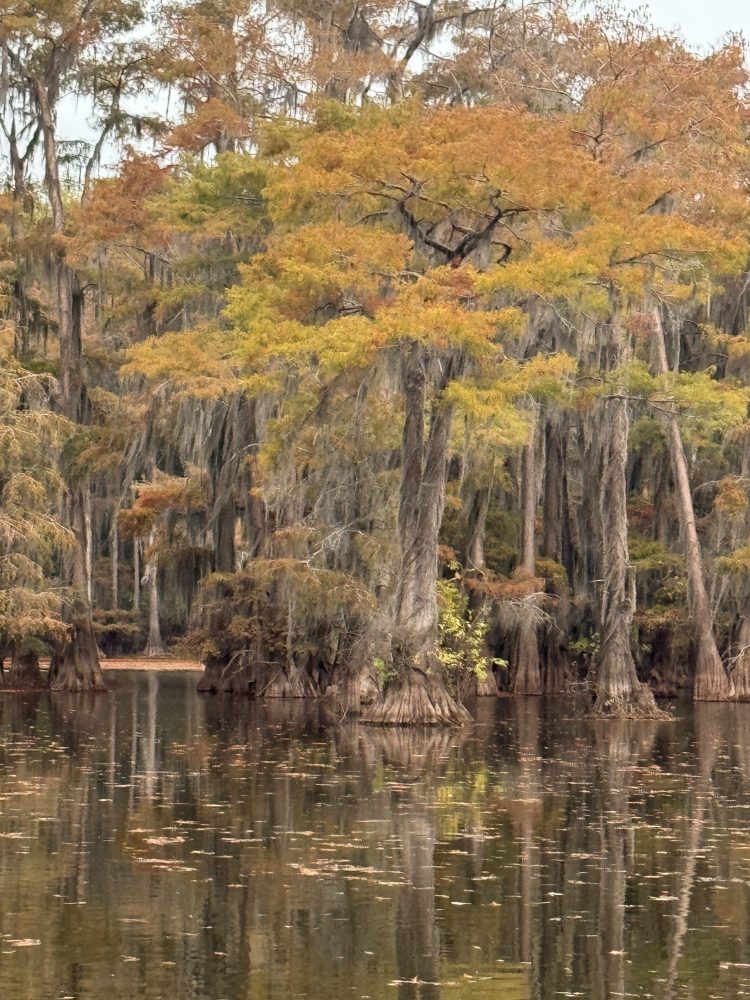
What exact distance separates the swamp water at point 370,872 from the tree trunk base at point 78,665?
1297 centimetres

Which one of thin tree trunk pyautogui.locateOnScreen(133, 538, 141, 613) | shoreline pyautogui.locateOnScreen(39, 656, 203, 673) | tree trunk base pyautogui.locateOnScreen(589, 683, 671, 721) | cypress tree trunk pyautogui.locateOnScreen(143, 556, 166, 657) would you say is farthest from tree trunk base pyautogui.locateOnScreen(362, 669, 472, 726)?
cypress tree trunk pyautogui.locateOnScreen(143, 556, 166, 657)

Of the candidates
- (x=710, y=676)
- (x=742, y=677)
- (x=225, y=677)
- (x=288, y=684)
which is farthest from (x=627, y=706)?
(x=225, y=677)

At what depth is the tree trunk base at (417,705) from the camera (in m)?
24.2

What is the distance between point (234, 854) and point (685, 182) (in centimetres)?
1797

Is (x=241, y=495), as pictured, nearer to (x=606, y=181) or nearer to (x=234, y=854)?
(x=606, y=181)

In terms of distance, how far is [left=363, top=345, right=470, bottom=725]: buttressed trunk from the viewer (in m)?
24.2

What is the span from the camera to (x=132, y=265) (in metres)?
34.2

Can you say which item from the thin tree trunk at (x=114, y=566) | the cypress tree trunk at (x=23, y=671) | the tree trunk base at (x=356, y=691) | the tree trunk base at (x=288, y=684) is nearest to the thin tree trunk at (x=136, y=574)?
the thin tree trunk at (x=114, y=566)

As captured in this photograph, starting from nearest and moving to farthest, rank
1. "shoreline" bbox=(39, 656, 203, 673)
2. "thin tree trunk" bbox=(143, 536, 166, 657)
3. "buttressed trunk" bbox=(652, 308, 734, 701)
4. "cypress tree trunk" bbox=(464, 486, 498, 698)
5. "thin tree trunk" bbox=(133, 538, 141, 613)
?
"buttressed trunk" bbox=(652, 308, 734, 701), "cypress tree trunk" bbox=(464, 486, 498, 698), "shoreline" bbox=(39, 656, 203, 673), "thin tree trunk" bbox=(133, 538, 141, 613), "thin tree trunk" bbox=(143, 536, 166, 657)

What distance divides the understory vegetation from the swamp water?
6.40 metres

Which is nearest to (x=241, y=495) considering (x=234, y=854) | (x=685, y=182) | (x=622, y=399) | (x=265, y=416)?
(x=265, y=416)

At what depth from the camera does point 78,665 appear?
33688 millimetres

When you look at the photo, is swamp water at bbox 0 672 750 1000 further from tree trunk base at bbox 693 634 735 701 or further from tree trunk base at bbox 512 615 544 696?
tree trunk base at bbox 512 615 544 696

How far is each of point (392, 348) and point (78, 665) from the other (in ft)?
42.8
